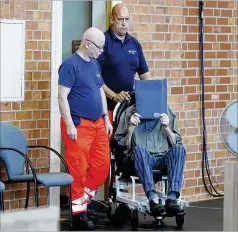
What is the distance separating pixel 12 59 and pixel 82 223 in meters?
1.62

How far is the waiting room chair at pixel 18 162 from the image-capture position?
760cm

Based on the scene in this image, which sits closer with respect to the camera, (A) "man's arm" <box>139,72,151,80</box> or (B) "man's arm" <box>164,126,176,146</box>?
(B) "man's arm" <box>164,126,176,146</box>

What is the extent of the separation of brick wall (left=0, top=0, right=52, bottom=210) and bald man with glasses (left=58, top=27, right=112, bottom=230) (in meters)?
0.53

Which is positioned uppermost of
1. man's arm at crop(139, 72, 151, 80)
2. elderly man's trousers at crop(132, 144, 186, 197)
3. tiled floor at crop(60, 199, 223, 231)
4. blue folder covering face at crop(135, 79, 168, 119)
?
man's arm at crop(139, 72, 151, 80)

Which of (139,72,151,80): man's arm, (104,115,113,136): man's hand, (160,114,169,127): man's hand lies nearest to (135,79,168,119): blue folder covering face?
(160,114,169,127): man's hand

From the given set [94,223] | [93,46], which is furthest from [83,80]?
[94,223]

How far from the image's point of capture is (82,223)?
26.0ft

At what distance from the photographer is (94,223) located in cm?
817

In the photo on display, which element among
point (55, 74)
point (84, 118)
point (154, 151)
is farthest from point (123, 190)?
point (55, 74)

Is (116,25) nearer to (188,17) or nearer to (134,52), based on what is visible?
(134,52)

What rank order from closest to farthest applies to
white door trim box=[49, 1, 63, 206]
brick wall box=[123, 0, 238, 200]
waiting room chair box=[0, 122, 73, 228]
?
waiting room chair box=[0, 122, 73, 228] → white door trim box=[49, 1, 63, 206] → brick wall box=[123, 0, 238, 200]

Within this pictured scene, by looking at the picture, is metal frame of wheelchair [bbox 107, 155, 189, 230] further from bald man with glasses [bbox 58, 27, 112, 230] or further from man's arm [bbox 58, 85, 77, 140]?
man's arm [bbox 58, 85, 77, 140]

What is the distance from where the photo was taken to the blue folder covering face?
26.1 feet

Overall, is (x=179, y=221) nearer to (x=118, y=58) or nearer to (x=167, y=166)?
(x=167, y=166)
